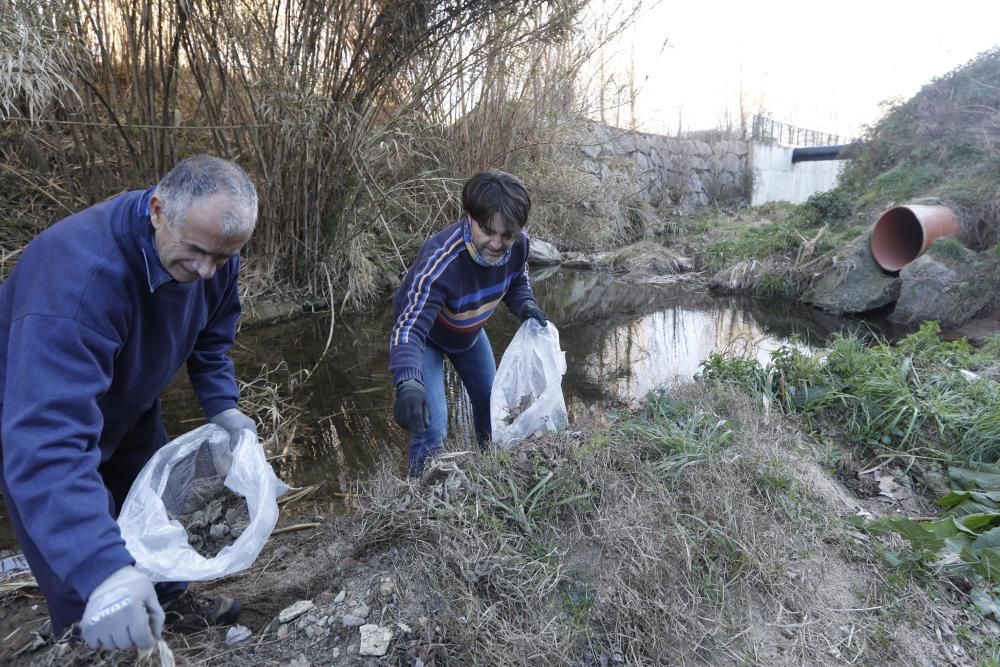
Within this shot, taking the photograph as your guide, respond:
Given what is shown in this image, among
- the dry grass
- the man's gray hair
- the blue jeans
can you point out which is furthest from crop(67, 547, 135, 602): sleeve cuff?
the blue jeans

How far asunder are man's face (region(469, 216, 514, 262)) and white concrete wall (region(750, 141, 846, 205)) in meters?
15.8

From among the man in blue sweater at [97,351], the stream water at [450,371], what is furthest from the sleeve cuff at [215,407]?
the stream water at [450,371]

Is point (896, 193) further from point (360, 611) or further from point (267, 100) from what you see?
point (360, 611)

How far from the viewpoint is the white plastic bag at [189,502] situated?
1.49m

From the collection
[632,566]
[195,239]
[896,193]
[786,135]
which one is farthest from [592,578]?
[786,135]

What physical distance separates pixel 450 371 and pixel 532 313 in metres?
1.89

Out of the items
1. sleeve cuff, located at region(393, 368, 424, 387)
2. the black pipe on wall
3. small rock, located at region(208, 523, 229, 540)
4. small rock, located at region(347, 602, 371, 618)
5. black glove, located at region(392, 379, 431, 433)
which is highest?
the black pipe on wall

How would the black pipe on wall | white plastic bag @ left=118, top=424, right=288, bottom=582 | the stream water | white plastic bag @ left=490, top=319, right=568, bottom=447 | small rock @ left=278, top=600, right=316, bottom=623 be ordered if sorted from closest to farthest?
white plastic bag @ left=118, top=424, right=288, bottom=582 < small rock @ left=278, top=600, right=316, bottom=623 < white plastic bag @ left=490, top=319, right=568, bottom=447 < the stream water < the black pipe on wall

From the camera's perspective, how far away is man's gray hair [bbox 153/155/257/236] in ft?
4.10

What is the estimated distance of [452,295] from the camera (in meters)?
2.34

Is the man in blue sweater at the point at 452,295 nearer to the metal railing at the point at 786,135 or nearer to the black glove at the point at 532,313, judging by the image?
the black glove at the point at 532,313

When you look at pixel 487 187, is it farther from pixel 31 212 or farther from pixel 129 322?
pixel 31 212

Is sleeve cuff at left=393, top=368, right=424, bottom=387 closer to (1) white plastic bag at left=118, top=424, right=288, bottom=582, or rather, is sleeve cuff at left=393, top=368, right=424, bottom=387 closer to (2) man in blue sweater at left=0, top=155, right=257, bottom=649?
(1) white plastic bag at left=118, top=424, right=288, bottom=582

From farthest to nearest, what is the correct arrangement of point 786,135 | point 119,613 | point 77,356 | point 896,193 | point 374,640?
point 786,135
point 896,193
point 374,640
point 77,356
point 119,613
